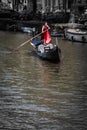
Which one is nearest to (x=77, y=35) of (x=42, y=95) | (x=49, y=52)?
(x=49, y=52)

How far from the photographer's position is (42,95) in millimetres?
32188

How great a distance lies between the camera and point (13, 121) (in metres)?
24.4

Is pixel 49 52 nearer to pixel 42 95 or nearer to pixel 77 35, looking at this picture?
pixel 42 95

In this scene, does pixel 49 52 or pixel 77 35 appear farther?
pixel 77 35

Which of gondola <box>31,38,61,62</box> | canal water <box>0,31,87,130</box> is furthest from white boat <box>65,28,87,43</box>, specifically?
canal water <box>0,31,87,130</box>

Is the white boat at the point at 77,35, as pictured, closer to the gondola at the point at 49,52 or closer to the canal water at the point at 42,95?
the gondola at the point at 49,52

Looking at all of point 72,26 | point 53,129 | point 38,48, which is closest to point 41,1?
point 72,26

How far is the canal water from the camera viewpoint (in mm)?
24406

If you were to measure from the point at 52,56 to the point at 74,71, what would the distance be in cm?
755

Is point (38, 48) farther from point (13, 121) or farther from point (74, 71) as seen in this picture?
point (13, 121)

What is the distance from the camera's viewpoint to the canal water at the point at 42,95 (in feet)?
80.1

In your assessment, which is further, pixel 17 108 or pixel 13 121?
pixel 17 108

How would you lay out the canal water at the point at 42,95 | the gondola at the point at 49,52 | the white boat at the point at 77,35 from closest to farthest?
the canal water at the point at 42,95
the gondola at the point at 49,52
the white boat at the point at 77,35

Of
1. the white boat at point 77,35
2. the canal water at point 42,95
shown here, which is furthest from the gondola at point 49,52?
the white boat at point 77,35
